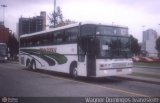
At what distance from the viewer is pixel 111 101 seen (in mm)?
9320

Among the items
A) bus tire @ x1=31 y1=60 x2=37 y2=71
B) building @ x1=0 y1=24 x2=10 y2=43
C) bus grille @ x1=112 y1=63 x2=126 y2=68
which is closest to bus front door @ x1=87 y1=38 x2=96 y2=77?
bus grille @ x1=112 y1=63 x2=126 y2=68

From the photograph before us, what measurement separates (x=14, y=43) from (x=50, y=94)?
160 ft

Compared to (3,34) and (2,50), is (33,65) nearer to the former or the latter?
(2,50)

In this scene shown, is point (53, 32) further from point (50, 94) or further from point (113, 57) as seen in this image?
point (50, 94)

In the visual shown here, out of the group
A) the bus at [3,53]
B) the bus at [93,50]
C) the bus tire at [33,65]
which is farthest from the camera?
the bus at [3,53]

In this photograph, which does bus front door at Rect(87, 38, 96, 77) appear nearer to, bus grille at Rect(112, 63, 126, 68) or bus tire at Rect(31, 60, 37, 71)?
bus grille at Rect(112, 63, 126, 68)

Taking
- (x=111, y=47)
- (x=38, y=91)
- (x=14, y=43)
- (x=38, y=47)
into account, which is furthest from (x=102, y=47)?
(x=14, y=43)

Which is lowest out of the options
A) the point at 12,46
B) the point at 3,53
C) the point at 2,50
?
the point at 3,53

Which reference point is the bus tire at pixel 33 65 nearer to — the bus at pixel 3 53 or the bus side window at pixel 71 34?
the bus side window at pixel 71 34

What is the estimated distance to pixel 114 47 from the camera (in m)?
17.5

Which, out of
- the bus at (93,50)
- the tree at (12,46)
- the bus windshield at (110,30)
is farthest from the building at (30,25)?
the bus windshield at (110,30)

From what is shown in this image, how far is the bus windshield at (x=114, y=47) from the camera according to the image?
1706 cm

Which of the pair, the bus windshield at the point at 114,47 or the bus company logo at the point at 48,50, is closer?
the bus windshield at the point at 114,47

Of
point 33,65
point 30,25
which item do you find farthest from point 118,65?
point 30,25
